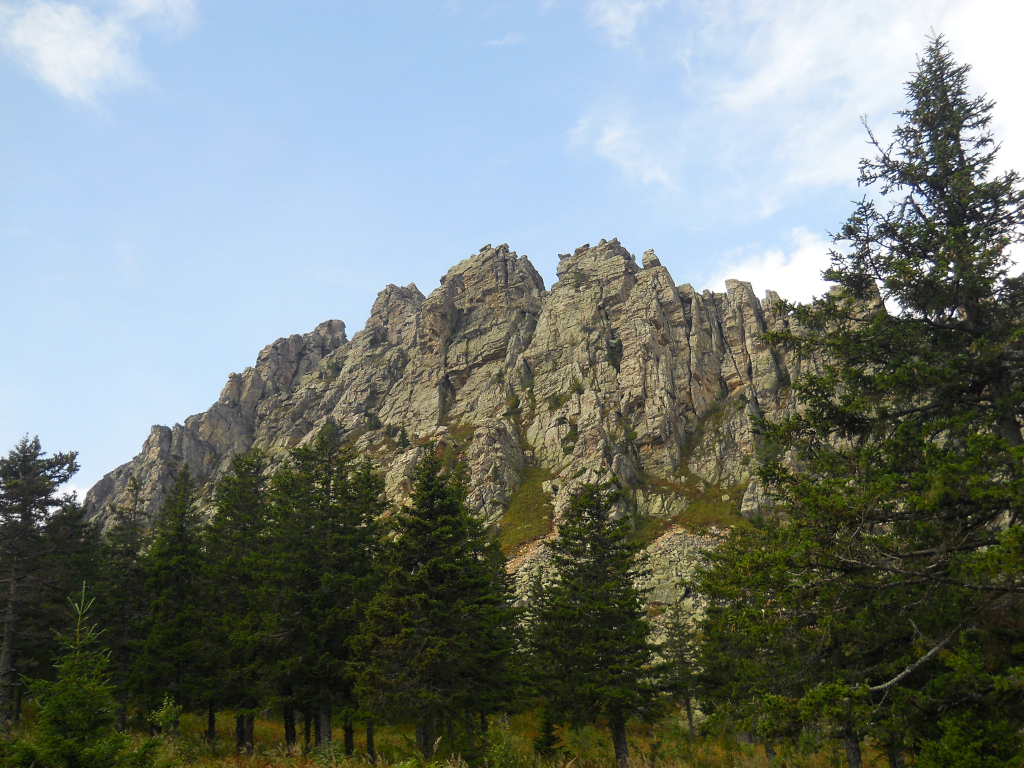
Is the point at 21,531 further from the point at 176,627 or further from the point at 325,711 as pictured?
the point at 325,711

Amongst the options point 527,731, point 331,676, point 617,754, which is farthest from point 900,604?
point 527,731

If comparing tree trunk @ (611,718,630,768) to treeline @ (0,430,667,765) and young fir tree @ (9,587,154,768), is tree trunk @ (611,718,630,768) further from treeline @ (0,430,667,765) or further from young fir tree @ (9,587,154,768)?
young fir tree @ (9,587,154,768)

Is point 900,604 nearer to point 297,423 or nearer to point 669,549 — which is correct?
point 669,549

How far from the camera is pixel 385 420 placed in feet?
330

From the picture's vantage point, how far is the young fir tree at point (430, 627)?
1808cm

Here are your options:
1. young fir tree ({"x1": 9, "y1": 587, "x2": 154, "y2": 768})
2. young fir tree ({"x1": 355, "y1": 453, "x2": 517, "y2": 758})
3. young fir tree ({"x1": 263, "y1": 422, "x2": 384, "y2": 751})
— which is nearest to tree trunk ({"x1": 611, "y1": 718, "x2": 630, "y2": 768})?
young fir tree ({"x1": 355, "y1": 453, "x2": 517, "y2": 758})

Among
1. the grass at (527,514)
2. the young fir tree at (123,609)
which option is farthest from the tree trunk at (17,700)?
the grass at (527,514)

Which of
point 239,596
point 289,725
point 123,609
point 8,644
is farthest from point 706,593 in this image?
point 8,644

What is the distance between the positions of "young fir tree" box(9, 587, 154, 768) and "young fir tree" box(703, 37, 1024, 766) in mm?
10402

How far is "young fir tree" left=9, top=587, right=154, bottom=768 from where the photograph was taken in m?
8.52

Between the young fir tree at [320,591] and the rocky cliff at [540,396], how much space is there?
1282 inches

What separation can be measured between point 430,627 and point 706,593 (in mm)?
9131

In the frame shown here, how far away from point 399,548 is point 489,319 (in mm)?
91908

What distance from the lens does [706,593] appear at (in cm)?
1603
